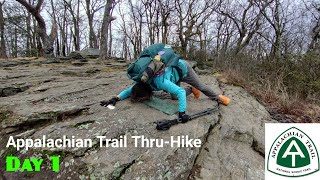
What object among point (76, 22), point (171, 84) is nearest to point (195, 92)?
point (171, 84)

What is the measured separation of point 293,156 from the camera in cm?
263

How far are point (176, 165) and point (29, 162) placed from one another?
1.44 metres

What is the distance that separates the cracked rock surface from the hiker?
148mm

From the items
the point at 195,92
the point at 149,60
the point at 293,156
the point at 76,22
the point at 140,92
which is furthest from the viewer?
the point at 76,22

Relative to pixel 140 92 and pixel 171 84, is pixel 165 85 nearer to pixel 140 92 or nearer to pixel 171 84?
pixel 171 84

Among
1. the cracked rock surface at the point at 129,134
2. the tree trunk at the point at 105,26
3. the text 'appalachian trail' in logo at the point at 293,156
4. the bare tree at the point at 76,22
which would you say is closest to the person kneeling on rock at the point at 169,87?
the cracked rock surface at the point at 129,134

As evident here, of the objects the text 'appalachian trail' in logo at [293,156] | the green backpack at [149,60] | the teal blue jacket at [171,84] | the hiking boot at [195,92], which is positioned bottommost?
the text 'appalachian trail' in logo at [293,156]

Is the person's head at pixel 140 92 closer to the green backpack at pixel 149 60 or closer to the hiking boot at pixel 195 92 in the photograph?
the green backpack at pixel 149 60

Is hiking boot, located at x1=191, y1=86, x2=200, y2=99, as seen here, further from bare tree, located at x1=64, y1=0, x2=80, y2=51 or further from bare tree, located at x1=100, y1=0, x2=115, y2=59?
bare tree, located at x1=64, y1=0, x2=80, y2=51

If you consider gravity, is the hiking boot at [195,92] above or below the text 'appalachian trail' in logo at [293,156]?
above

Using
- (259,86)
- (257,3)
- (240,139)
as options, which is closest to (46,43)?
(259,86)

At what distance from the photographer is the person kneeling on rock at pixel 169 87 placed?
Answer: 312cm

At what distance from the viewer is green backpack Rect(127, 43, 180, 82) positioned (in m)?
3.16

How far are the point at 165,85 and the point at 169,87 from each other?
67 millimetres
